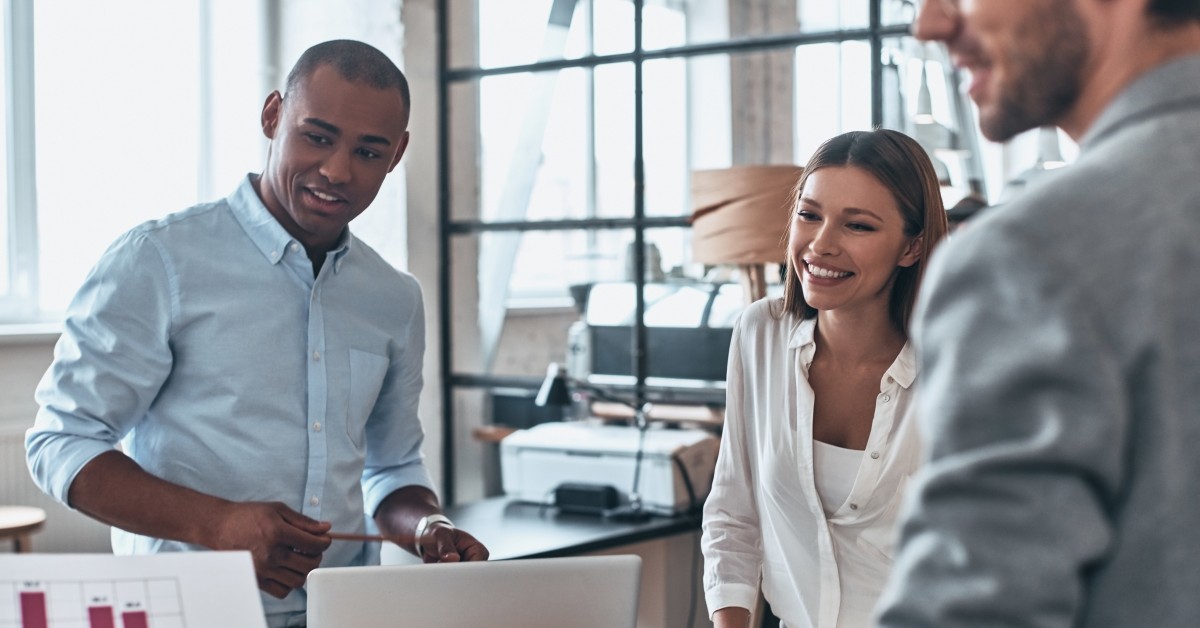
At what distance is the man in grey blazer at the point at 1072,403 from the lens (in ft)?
2.03

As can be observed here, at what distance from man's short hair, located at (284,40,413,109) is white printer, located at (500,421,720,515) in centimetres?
143

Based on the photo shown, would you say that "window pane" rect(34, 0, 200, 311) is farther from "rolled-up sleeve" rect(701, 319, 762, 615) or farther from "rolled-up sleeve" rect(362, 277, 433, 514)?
"rolled-up sleeve" rect(701, 319, 762, 615)

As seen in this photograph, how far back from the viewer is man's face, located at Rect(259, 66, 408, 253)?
5.99ft

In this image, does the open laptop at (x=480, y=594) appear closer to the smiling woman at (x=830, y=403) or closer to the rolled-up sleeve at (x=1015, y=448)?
the smiling woman at (x=830, y=403)

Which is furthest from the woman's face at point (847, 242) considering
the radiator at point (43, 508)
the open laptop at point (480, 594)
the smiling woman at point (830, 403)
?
the radiator at point (43, 508)

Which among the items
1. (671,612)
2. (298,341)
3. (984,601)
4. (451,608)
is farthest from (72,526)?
(984,601)

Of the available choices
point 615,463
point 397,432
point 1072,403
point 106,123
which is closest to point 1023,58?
point 1072,403

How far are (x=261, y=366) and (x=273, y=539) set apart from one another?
1.11 ft

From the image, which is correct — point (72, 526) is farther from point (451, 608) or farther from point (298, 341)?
point (451, 608)

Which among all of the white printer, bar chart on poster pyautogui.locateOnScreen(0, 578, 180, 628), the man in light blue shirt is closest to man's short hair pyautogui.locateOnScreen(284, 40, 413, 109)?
the man in light blue shirt

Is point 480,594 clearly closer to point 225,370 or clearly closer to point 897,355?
point 225,370

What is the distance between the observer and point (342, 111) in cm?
183

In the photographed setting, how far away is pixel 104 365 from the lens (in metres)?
1.66

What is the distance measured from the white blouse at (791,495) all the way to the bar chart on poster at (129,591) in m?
0.90
